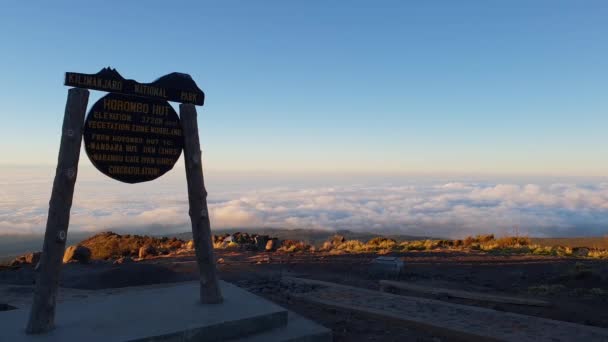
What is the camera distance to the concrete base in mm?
5840

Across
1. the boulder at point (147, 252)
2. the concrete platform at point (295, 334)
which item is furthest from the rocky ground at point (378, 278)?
the boulder at point (147, 252)

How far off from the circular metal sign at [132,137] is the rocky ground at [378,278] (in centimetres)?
368

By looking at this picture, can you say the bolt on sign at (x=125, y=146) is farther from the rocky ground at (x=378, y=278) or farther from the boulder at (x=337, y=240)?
the boulder at (x=337, y=240)

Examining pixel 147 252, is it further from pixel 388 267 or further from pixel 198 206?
pixel 198 206

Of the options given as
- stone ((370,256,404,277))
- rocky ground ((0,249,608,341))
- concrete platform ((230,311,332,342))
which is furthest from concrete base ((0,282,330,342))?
stone ((370,256,404,277))

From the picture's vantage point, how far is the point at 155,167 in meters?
6.90

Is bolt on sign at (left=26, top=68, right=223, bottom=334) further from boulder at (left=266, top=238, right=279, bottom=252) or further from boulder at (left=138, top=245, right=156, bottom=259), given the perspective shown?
boulder at (left=266, top=238, right=279, bottom=252)

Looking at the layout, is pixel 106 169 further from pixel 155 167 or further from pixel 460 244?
pixel 460 244

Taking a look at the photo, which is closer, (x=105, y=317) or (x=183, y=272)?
(x=105, y=317)

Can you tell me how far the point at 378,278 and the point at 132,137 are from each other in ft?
26.2

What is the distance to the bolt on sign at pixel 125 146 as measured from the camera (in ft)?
19.8

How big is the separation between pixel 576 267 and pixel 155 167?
38.6ft

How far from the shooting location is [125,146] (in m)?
6.64

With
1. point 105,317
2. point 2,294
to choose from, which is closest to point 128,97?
point 105,317
